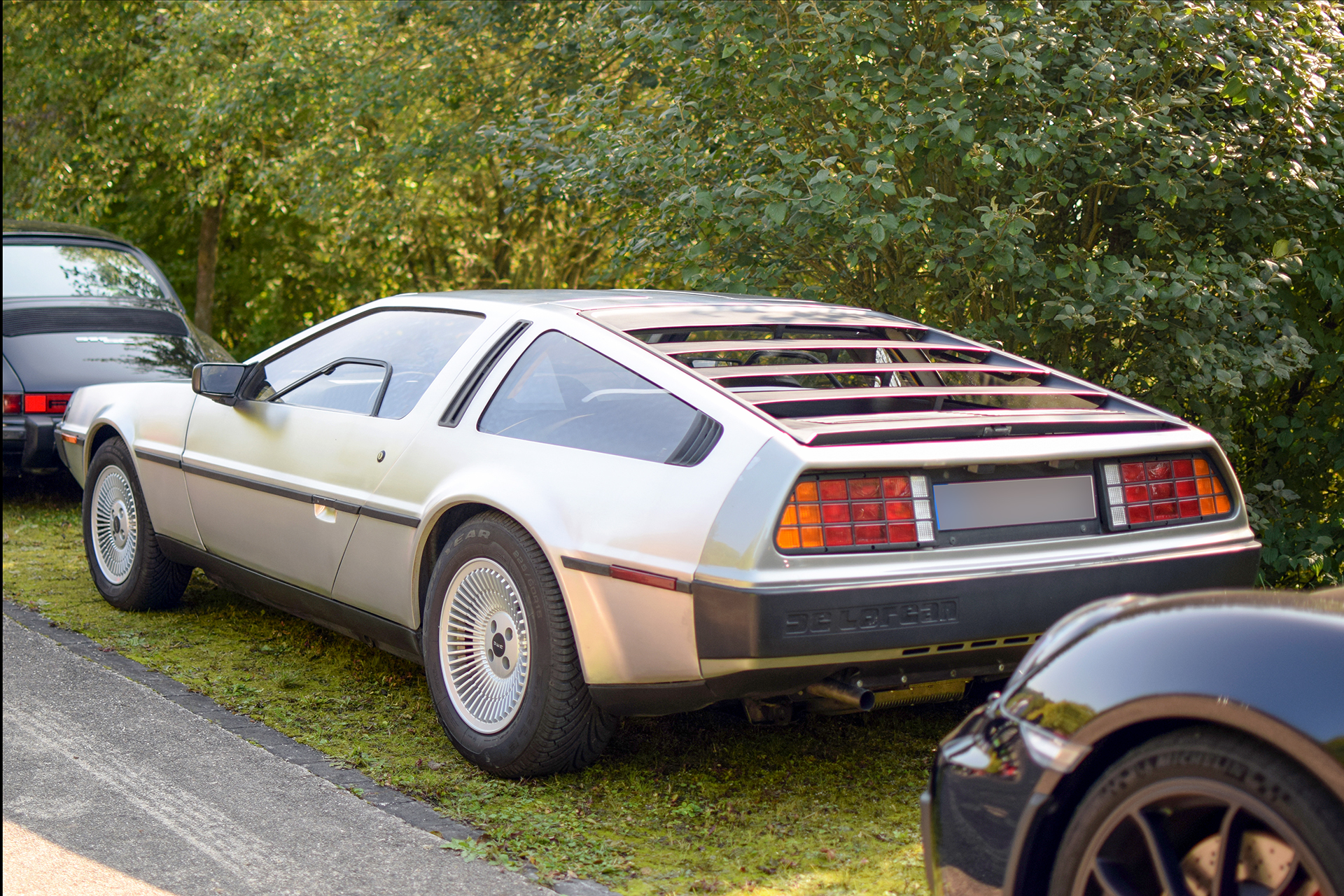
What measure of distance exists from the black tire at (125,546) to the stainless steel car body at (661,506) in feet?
3.35

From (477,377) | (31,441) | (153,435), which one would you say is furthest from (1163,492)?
(31,441)

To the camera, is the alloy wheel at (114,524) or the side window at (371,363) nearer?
the side window at (371,363)

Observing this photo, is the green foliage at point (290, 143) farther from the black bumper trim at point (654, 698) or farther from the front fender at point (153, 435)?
the black bumper trim at point (654, 698)

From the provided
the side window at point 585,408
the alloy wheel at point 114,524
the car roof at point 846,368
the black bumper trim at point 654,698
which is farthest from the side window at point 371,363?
the black bumper trim at point 654,698

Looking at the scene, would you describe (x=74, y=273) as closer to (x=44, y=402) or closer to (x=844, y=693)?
(x=44, y=402)

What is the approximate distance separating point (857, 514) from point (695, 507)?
41 centimetres

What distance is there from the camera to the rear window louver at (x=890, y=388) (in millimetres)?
3434

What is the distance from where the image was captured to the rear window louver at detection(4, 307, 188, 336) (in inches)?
325

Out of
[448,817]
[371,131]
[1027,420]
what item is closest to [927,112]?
[1027,420]

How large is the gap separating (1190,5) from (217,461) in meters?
4.39

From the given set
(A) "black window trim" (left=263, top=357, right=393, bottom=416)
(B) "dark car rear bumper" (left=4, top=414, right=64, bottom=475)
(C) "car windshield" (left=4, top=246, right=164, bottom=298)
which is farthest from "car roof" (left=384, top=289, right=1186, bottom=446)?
(C) "car windshield" (left=4, top=246, right=164, bottom=298)

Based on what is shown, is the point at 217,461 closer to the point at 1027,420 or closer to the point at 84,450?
the point at 84,450

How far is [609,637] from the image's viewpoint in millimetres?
3400

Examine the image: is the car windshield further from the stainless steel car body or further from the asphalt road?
the asphalt road
